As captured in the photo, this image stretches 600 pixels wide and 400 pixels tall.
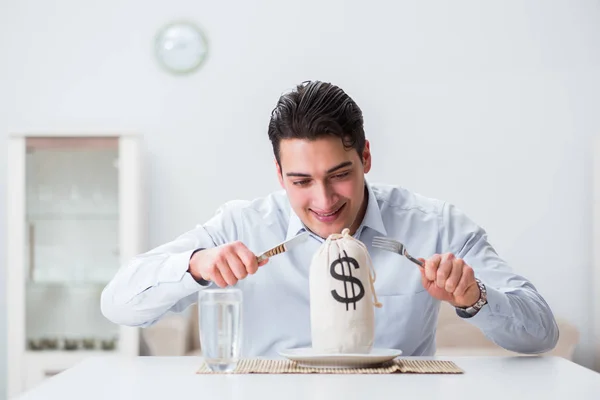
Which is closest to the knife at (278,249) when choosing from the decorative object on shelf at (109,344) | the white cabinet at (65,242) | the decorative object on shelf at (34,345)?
the white cabinet at (65,242)

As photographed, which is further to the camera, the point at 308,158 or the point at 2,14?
the point at 2,14

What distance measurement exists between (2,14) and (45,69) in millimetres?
365

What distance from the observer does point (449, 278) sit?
1.38 meters

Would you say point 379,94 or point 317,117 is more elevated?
point 379,94

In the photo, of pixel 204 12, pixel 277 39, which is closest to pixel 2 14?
pixel 204 12

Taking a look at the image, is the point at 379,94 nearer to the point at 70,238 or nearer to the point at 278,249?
the point at 70,238

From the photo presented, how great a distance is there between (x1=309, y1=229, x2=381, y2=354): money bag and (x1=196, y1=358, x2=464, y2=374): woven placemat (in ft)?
0.16

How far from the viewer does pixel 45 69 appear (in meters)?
4.01

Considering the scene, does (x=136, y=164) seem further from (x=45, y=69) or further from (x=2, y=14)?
(x=2, y=14)

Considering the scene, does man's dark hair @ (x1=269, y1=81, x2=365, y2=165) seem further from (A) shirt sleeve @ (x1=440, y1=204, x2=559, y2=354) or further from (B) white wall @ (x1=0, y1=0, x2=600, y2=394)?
(B) white wall @ (x1=0, y1=0, x2=600, y2=394)

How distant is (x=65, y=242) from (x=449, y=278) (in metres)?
2.76

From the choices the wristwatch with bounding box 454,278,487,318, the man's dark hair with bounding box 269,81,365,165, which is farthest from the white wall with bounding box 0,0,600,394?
the wristwatch with bounding box 454,278,487,318

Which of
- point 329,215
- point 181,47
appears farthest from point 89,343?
point 329,215

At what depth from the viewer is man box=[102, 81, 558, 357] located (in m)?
1.57
